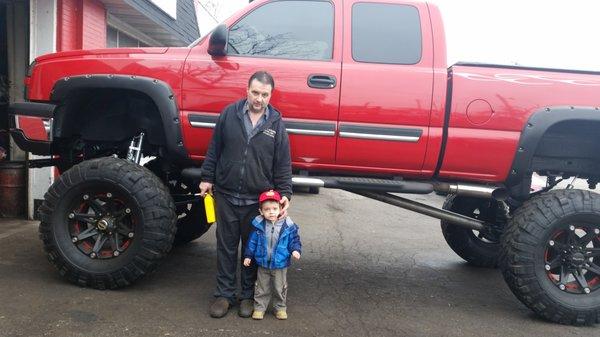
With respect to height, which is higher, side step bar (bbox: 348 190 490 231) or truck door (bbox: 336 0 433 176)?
truck door (bbox: 336 0 433 176)

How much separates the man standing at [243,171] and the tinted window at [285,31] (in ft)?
1.95

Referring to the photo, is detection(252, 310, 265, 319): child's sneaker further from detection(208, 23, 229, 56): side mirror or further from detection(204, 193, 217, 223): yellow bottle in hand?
detection(208, 23, 229, 56): side mirror

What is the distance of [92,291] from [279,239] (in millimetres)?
1570

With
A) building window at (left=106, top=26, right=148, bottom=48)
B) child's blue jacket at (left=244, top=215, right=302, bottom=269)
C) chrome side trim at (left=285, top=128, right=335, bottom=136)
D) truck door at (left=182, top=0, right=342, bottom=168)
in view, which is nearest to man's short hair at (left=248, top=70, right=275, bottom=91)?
truck door at (left=182, top=0, right=342, bottom=168)

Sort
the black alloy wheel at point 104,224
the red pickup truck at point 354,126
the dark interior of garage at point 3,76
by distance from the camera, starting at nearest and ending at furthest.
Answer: the red pickup truck at point 354,126 → the black alloy wheel at point 104,224 → the dark interior of garage at point 3,76

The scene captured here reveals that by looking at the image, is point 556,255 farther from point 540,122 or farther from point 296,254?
point 296,254

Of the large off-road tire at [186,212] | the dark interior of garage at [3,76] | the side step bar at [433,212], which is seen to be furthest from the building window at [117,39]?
the side step bar at [433,212]

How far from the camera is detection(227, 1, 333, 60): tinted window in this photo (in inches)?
159

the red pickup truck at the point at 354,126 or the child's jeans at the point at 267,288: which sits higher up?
the red pickup truck at the point at 354,126

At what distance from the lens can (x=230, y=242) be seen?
3773 millimetres

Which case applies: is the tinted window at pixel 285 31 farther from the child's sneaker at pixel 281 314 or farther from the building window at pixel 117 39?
the building window at pixel 117 39

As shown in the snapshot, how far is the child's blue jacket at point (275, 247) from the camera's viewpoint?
3.60 metres

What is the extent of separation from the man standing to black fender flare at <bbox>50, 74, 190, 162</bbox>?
43 cm

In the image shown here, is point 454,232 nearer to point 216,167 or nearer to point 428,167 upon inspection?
point 428,167
